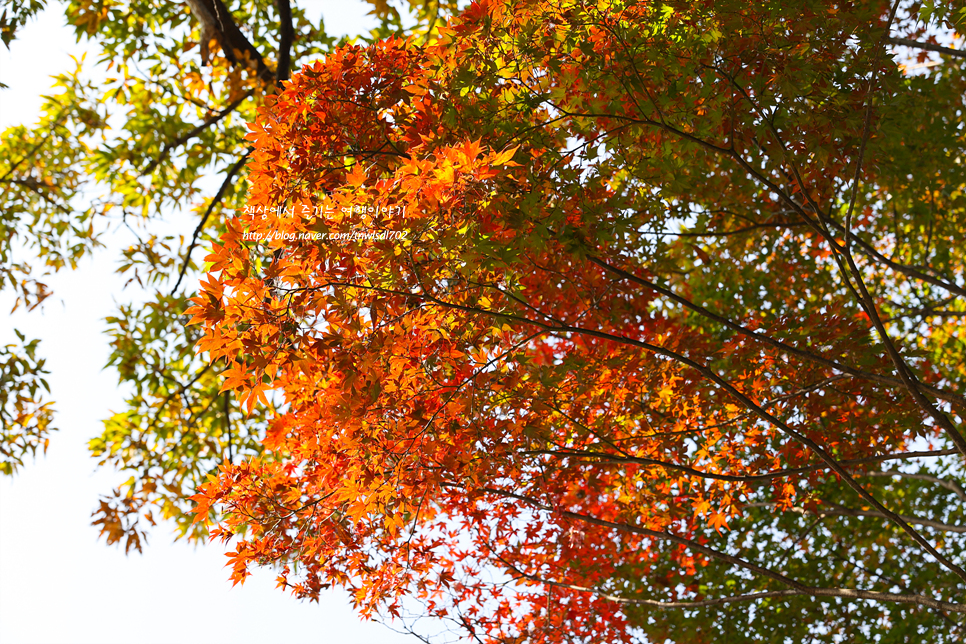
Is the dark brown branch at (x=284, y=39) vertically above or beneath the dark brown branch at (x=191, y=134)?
above

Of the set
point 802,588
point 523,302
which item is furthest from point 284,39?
point 802,588

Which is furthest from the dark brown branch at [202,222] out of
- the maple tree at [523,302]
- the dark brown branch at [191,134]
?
the maple tree at [523,302]

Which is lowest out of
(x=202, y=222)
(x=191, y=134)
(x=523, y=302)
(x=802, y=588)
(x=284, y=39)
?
(x=802, y=588)

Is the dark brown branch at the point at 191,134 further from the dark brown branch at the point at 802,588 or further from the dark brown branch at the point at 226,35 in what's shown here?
the dark brown branch at the point at 802,588

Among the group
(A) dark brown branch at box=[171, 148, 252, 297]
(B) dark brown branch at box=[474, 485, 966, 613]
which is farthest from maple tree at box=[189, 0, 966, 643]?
(A) dark brown branch at box=[171, 148, 252, 297]

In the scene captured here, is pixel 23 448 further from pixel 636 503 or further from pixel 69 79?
pixel 636 503

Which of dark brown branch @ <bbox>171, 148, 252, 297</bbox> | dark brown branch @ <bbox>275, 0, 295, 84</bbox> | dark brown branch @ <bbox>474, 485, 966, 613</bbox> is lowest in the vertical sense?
dark brown branch @ <bbox>474, 485, 966, 613</bbox>

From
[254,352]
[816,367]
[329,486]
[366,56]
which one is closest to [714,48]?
[366,56]

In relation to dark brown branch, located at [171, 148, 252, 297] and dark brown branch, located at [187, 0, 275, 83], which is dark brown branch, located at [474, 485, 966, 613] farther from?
dark brown branch, located at [187, 0, 275, 83]

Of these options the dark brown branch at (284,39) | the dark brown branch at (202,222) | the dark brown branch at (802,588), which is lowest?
the dark brown branch at (802,588)

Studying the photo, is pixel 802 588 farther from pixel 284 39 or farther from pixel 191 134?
pixel 191 134

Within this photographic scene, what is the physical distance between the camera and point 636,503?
14.6ft

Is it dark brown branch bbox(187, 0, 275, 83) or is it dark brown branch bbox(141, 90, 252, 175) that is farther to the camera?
dark brown branch bbox(141, 90, 252, 175)

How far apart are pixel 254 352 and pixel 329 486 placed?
1063mm
